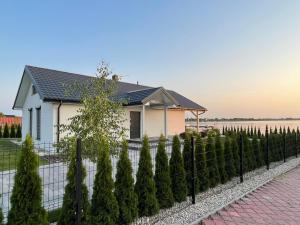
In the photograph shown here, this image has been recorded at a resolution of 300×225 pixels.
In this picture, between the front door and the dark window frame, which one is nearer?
the dark window frame

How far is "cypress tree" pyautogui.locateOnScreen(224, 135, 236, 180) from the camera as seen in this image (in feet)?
23.2

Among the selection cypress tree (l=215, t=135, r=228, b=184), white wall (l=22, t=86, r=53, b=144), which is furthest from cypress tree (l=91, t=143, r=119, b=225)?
white wall (l=22, t=86, r=53, b=144)

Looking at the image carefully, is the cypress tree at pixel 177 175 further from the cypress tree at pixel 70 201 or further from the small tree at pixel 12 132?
the small tree at pixel 12 132

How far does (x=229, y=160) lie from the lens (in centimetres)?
713

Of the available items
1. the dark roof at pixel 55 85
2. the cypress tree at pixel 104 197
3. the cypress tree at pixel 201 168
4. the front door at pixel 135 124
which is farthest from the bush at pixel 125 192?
the front door at pixel 135 124

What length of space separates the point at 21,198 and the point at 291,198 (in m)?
5.39

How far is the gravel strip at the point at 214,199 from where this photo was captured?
170 inches

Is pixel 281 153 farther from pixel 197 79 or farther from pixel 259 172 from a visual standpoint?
pixel 197 79

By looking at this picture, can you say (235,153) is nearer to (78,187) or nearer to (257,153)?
(257,153)

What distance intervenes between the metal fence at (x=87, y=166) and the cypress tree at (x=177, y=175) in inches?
7.7

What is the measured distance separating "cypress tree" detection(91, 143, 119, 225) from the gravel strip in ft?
2.70

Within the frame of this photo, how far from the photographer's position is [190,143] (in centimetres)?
564

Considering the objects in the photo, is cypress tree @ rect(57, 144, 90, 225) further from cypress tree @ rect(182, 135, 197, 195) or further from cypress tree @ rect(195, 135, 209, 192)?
cypress tree @ rect(195, 135, 209, 192)

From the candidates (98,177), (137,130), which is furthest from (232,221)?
(137,130)
